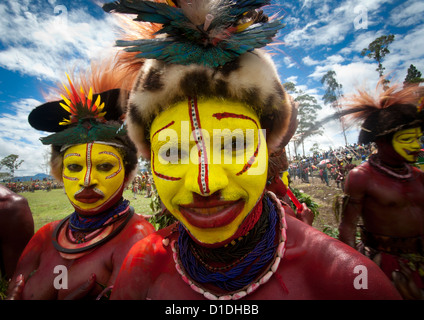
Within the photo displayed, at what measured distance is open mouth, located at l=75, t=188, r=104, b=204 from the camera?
2332 mm

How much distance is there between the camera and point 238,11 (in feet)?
4.05

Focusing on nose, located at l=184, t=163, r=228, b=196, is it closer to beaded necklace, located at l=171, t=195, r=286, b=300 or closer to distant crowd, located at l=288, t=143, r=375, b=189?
beaded necklace, located at l=171, t=195, r=286, b=300

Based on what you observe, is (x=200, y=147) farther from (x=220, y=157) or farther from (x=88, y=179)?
(x=88, y=179)

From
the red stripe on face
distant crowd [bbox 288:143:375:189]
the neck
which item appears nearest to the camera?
the red stripe on face

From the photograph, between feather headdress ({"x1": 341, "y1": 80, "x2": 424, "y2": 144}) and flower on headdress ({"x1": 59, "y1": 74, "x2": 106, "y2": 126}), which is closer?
flower on headdress ({"x1": 59, "y1": 74, "x2": 106, "y2": 126})

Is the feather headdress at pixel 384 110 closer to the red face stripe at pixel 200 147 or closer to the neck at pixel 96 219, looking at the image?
the red face stripe at pixel 200 147

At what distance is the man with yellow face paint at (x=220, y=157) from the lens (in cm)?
115

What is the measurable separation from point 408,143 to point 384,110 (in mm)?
A: 620

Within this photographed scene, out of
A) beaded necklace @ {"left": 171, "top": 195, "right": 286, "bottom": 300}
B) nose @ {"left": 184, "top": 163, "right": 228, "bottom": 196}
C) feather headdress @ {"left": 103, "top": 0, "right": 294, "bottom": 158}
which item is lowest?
beaded necklace @ {"left": 171, "top": 195, "right": 286, "bottom": 300}

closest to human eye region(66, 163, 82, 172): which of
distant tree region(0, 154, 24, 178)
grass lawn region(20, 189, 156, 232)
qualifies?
grass lawn region(20, 189, 156, 232)

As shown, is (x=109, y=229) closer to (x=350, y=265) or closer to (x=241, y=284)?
(x=241, y=284)
